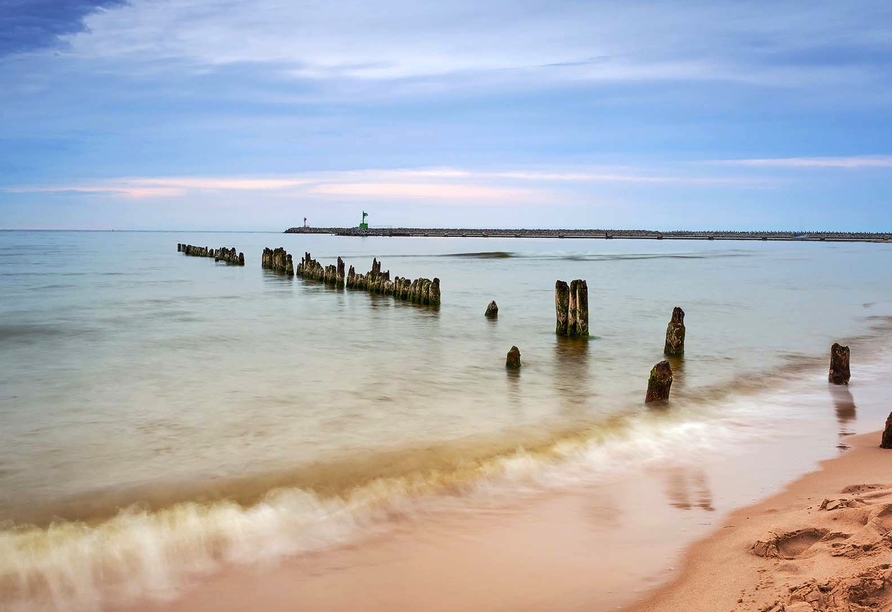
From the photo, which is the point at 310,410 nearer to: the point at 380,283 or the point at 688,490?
the point at 688,490

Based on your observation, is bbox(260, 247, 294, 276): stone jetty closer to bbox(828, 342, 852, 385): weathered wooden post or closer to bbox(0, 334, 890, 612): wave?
bbox(828, 342, 852, 385): weathered wooden post

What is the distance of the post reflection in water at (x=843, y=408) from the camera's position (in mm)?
8336

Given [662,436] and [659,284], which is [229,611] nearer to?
[662,436]

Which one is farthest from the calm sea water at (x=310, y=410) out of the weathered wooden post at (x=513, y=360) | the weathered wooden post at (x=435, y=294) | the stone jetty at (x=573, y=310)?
the stone jetty at (x=573, y=310)

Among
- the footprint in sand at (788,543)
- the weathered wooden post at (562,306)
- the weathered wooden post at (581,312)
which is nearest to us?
the footprint in sand at (788,543)

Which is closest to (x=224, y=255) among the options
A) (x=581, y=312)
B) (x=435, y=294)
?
(x=435, y=294)

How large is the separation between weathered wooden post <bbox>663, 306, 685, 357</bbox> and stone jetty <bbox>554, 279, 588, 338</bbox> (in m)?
2.51

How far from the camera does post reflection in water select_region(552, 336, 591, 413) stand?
10.5 metres

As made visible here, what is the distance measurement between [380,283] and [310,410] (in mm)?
17105

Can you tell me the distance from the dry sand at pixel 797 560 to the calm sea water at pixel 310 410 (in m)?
2.31

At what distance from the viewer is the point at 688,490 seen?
21.2 ft

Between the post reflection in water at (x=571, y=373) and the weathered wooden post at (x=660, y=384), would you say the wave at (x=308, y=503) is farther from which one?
the post reflection in water at (x=571, y=373)

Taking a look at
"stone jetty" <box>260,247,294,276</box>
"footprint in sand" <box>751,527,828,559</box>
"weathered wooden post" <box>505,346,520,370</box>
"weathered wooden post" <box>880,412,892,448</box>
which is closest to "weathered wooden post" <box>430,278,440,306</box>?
"weathered wooden post" <box>505,346,520,370</box>

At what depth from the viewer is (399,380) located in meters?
12.1
